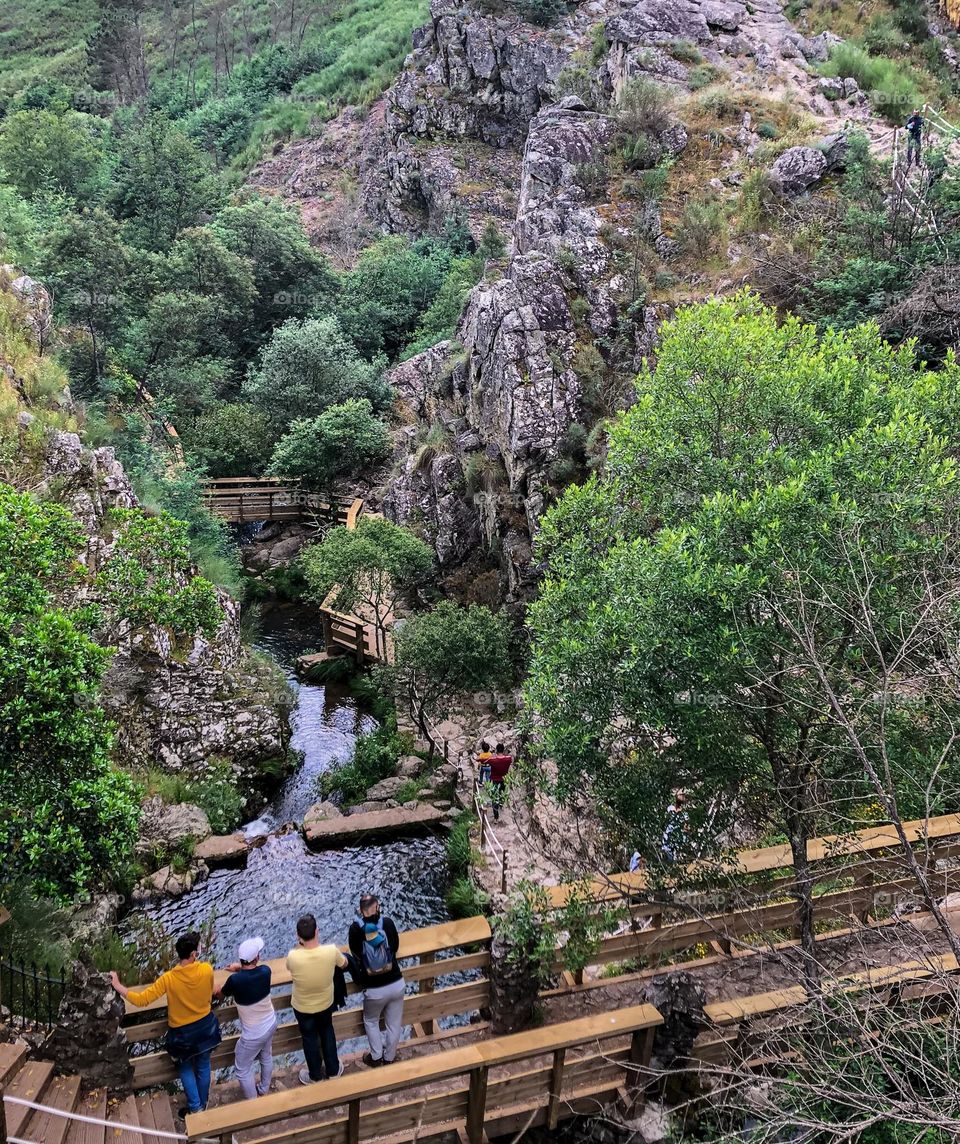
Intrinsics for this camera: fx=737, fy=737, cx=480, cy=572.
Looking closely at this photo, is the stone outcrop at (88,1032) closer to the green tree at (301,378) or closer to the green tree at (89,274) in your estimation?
the green tree at (89,274)

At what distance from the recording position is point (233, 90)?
51562 millimetres

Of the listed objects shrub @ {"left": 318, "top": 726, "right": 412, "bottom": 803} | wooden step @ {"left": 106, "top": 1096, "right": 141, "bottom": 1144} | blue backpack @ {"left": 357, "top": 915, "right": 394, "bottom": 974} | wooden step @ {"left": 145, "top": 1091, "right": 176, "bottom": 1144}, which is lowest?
shrub @ {"left": 318, "top": 726, "right": 412, "bottom": 803}

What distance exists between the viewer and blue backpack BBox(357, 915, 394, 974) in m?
5.78

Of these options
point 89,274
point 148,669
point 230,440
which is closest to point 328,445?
point 230,440

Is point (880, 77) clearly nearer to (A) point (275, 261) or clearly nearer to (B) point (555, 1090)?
(A) point (275, 261)

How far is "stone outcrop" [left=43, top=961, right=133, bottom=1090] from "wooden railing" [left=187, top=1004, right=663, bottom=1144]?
1.03 meters

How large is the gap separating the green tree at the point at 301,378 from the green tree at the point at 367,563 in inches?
429

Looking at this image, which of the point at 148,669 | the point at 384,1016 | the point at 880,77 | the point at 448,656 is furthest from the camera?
the point at 880,77

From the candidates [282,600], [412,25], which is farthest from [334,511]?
[412,25]

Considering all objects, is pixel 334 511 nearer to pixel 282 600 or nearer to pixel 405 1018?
pixel 282 600

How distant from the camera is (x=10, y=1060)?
5.17 meters

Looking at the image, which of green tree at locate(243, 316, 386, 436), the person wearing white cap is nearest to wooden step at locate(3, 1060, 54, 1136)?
the person wearing white cap

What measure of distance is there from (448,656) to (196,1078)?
30.4ft

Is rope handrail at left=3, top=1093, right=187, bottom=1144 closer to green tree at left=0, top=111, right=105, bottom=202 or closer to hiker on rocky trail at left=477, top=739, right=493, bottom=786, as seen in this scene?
hiker on rocky trail at left=477, top=739, right=493, bottom=786
